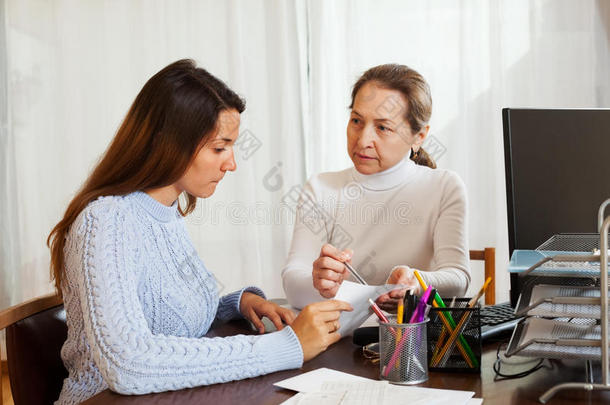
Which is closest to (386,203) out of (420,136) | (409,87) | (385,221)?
(385,221)

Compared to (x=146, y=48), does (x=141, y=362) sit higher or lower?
lower

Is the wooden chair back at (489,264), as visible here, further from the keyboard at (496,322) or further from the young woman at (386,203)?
the keyboard at (496,322)

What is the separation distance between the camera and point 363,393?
35.2 inches

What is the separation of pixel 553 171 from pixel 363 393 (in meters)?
0.50

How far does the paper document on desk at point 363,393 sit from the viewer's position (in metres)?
0.87

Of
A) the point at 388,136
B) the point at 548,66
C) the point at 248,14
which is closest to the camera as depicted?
the point at 388,136

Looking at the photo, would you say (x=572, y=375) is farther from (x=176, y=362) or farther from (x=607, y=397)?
(x=176, y=362)

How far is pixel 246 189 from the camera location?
3.37 m

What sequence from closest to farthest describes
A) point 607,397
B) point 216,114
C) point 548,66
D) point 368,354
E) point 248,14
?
point 607,397 → point 368,354 → point 216,114 → point 548,66 → point 248,14

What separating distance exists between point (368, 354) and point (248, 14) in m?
2.57

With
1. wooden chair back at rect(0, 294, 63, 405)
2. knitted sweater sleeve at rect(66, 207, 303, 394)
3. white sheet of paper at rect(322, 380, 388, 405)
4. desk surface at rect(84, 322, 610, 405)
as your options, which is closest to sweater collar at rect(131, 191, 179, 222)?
knitted sweater sleeve at rect(66, 207, 303, 394)

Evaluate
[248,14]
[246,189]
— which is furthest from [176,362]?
[248,14]

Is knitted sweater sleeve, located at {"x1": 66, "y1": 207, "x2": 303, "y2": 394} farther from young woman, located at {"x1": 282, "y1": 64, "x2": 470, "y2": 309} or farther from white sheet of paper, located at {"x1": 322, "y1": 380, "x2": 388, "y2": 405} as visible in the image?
young woman, located at {"x1": 282, "y1": 64, "x2": 470, "y2": 309}

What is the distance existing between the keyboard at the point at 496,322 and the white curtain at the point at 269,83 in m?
1.84
